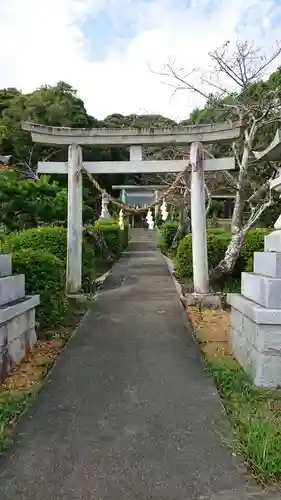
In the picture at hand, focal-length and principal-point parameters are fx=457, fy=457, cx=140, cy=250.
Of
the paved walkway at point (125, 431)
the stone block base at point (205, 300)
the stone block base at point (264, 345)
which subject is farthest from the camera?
the stone block base at point (205, 300)

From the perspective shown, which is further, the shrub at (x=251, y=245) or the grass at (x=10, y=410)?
the shrub at (x=251, y=245)

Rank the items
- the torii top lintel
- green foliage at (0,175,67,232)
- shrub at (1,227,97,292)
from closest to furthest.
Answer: the torii top lintel
shrub at (1,227,97,292)
green foliage at (0,175,67,232)

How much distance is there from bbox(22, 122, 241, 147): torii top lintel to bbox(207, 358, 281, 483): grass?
5480 millimetres

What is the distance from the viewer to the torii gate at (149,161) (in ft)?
30.7

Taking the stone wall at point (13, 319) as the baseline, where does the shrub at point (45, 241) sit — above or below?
above

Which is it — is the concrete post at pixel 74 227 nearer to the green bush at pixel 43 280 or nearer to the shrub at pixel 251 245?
the green bush at pixel 43 280

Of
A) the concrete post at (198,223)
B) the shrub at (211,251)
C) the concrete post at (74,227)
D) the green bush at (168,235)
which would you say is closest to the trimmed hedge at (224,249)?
the shrub at (211,251)

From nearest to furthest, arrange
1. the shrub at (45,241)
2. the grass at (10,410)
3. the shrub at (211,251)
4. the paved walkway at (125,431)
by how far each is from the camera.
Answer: the paved walkway at (125,431), the grass at (10,410), the shrub at (45,241), the shrub at (211,251)

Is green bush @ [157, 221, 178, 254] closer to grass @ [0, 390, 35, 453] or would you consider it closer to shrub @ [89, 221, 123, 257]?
shrub @ [89, 221, 123, 257]

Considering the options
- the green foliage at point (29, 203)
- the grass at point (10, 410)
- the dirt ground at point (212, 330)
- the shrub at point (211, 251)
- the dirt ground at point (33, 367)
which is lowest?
the dirt ground at point (212, 330)

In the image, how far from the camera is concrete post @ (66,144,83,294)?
9.70 meters

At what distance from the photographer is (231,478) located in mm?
2799

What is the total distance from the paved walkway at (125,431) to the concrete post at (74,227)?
340cm

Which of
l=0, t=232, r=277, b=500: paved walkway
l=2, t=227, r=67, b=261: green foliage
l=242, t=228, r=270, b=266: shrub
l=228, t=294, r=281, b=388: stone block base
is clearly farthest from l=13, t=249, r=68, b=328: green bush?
l=242, t=228, r=270, b=266: shrub
